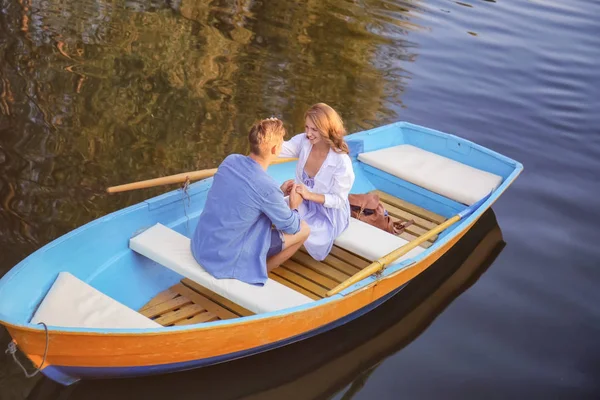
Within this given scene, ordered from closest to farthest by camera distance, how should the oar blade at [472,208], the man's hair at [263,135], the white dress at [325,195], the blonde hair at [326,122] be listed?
1. the man's hair at [263,135]
2. the blonde hair at [326,122]
3. the white dress at [325,195]
4. the oar blade at [472,208]

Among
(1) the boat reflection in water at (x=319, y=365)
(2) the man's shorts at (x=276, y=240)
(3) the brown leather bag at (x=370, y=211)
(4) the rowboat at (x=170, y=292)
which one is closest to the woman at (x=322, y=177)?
(4) the rowboat at (x=170, y=292)

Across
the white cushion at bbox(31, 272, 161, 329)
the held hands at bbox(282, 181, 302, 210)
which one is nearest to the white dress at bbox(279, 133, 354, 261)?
the held hands at bbox(282, 181, 302, 210)

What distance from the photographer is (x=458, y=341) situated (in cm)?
628

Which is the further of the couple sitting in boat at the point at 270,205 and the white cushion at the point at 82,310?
the couple sitting in boat at the point at 270,205

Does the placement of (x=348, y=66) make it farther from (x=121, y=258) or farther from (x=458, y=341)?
(x=121, y=258)

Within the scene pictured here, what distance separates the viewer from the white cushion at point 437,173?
7.29 metres

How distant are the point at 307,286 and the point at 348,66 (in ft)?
20.6

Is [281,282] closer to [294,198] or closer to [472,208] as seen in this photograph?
[294,198]

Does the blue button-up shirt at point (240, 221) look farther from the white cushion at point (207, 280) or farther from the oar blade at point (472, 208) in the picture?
the oar blade at point (472, 208)

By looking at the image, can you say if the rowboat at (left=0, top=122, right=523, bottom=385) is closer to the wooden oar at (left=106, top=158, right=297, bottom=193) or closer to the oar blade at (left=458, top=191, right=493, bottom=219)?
the oar blade at (left=458, top=191, right=493, bottom=219)

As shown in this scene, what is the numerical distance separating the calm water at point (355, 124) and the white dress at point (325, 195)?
0.79 meters

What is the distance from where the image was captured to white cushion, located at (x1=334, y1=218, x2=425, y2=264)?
19.2ft

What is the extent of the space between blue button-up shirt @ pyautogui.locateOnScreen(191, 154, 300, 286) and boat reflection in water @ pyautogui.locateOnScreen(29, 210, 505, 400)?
2.49 feet

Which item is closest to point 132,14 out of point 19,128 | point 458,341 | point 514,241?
point 19,128
